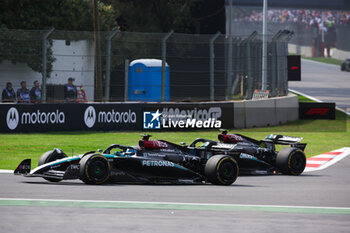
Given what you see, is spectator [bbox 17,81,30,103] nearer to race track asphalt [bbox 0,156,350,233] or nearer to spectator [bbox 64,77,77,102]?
spectator [bbox 64,77,77,102]

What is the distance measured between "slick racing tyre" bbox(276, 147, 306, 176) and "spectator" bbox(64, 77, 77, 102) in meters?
8.83

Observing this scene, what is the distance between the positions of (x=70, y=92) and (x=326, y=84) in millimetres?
30931

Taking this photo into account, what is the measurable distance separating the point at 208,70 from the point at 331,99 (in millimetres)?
15980

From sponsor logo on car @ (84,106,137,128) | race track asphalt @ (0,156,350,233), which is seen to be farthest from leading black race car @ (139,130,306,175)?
sponsor logo on car @ (84,106,137,128)

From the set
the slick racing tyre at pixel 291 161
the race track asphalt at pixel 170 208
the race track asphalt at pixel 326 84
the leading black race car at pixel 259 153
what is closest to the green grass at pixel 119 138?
the leading black race car at pixel 259 153

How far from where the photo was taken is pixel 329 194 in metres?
9.89

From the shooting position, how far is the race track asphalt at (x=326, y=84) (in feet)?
121

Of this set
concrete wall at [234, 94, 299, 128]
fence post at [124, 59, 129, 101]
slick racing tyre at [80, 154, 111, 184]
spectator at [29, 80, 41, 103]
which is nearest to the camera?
slick racing tyre at [80, 154, 111, 184]

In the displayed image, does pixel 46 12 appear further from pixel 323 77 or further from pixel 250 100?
pixel 323 77

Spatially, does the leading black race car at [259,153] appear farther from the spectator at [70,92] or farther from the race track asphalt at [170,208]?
the spectator at [70,92]

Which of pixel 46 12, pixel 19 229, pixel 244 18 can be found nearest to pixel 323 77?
pixel 46 12

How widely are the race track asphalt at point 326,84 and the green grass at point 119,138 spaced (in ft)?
25.2

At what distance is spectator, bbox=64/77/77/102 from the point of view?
65.9 feet

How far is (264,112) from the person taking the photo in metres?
22.8
